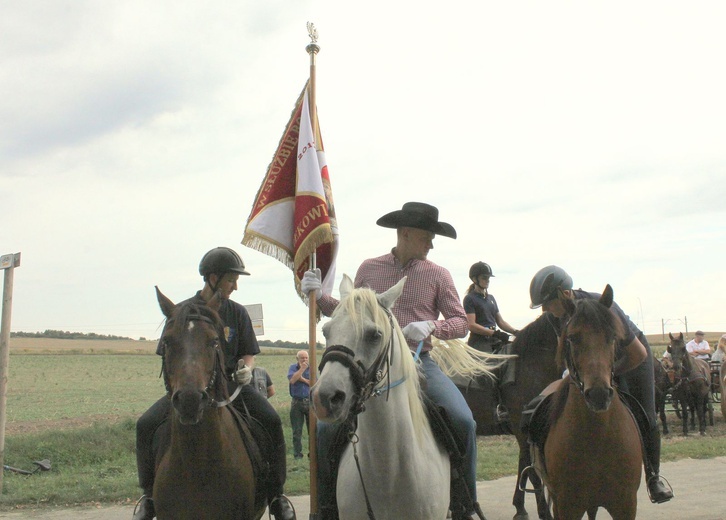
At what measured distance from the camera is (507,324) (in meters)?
10.2

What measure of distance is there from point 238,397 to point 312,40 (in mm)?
3185

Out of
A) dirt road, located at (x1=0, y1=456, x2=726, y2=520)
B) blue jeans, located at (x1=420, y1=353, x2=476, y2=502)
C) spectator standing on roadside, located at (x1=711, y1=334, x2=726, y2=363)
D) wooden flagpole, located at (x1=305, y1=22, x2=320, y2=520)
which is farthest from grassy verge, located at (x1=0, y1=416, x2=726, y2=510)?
spectator standing on roadside, located at (x1=711, y1=334, x2=726, y2=363)

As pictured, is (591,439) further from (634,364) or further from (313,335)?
(313,335)

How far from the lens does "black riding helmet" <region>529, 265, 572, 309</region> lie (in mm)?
6379

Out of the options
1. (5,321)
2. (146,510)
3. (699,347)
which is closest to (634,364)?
(146,510)

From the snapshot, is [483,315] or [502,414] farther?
[483,315]

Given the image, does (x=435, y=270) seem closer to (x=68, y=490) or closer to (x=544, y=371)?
(x=544, y=371)

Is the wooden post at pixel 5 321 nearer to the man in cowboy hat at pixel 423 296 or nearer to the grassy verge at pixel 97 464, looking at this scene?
the grassy verge at pixel 97 464

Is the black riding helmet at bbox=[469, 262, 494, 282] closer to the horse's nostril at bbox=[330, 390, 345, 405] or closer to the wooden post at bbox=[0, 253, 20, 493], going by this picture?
the wooden post at bbox=[0, 253, 20, 493]

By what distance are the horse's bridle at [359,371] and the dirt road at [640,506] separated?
464 centimetres

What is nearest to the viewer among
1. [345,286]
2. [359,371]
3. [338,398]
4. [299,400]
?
[338,398]

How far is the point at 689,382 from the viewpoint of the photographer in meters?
17.3

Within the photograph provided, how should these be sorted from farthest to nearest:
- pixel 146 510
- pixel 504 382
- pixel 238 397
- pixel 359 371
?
pixel 504 382 → pixel 238 397 → pixel 146 510 → pixel 359 371

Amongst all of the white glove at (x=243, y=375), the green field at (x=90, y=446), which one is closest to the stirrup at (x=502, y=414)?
the green field at (x=90, y=446)
